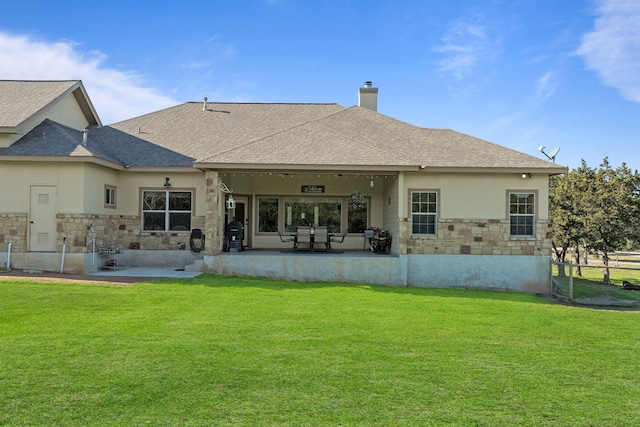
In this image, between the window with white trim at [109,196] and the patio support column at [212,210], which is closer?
the patio support column at [212,210]

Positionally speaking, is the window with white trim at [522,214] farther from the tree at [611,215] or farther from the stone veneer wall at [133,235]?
the tree at [611,215]

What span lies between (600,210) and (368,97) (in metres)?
15.2

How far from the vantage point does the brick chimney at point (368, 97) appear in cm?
A: 1888

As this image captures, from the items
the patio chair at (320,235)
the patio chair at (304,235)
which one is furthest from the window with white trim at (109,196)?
the patio chair at (320,235)

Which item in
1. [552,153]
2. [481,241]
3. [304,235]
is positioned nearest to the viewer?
[481,241]

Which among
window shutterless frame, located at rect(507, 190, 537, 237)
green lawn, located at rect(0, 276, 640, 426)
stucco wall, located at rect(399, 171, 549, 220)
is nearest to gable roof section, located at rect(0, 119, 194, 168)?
green lawn, located at rect(0, 276, 640, 426)

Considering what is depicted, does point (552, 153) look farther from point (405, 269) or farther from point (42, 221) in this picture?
point (42, 221)

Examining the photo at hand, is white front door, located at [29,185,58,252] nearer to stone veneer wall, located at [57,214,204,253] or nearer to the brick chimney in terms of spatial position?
stone veneer wall, located at [57,214,204,253]

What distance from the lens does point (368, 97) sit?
62.1 ft

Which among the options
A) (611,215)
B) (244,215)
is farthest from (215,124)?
(611,215)

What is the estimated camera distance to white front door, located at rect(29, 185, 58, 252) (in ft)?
42.6

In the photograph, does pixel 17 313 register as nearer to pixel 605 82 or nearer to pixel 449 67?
pixel 449 67

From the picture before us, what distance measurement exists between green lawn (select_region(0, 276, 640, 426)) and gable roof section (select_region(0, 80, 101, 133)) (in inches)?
256

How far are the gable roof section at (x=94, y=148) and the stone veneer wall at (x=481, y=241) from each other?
→ 7.77 m
